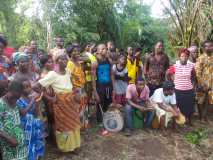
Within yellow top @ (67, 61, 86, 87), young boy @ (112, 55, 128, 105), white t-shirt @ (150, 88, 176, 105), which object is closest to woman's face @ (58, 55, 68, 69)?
yellow top @ (67, 61, 86, 87)

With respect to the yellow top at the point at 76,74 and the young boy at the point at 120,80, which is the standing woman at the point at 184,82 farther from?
the yellow top at the point at 76,74

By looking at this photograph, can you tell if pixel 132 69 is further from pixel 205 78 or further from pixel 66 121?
pixel 66 121

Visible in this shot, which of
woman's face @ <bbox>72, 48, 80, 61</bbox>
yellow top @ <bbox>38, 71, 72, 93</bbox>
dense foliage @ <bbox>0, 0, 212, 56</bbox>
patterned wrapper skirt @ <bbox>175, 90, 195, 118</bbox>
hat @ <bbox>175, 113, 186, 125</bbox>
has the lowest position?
hat @ <bbox>175, 113, 186, 125</bbox>

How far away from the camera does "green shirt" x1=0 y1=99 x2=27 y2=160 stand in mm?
3816

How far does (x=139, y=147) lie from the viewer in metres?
6.54

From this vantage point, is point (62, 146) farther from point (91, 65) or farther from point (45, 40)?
point (45, 40)

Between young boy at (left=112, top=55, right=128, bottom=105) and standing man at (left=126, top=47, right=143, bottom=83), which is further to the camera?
standing man at (left=126, top=47, right=143, bottom=83)

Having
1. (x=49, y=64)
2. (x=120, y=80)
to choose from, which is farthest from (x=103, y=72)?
(x=49, y=64)

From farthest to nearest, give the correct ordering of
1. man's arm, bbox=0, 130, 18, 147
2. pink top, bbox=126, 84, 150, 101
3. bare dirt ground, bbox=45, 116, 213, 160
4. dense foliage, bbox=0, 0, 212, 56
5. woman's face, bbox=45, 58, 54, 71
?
dense foliage, bbox=0, 0, 212, 56 → pink top, bbox=126, 84, 150, 101 → bare dirt ground, bbox=45, 116, 213, 160 → woman's face, bbox=45, 58, 54, 71 → man's arm, bbox=0, 130, 18, 147

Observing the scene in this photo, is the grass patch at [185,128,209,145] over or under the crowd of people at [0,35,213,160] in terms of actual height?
under

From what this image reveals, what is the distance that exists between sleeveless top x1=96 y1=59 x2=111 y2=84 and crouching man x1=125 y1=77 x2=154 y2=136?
46 centimetres

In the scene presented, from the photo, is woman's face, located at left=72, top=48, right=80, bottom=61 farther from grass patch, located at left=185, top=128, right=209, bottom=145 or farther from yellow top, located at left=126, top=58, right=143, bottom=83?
grass patch, located at left=185, top=128, right=209, bottom=145

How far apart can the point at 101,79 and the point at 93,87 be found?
11.4 inches

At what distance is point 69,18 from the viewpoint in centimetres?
1262
